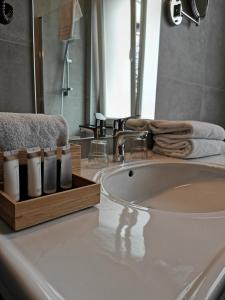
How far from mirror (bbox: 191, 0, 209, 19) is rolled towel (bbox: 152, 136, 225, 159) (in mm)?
830

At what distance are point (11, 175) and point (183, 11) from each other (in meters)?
1.37

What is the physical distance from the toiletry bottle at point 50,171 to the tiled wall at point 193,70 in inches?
36.3

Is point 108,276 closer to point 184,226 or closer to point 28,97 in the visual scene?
point 184,226

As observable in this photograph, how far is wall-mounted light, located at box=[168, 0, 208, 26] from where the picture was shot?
4.33ft

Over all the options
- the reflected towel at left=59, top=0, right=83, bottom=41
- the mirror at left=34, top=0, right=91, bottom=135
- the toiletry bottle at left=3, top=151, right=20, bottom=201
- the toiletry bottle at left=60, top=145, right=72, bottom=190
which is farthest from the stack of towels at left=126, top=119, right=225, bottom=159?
the toiletry bottle at left=3, top=151, right=20, bottom=201

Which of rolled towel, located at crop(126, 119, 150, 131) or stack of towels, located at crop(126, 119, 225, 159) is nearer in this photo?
stack of towels, located at crop(126, 119, 225, 159)

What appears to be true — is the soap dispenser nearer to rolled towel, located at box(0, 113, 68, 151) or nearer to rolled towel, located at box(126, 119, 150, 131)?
rolled towel, located at box(126, 119, 150, 131)

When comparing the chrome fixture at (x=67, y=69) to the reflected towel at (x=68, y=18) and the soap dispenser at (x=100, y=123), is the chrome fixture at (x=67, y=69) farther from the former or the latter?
the soap dispenser at (x=100, y=123)

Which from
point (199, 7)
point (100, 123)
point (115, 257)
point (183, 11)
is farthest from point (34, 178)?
point (199, 7)

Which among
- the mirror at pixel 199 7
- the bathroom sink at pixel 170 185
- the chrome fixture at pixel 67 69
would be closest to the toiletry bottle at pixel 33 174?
the bathroom sink at pixel 170 185

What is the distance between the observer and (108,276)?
0.32 metres

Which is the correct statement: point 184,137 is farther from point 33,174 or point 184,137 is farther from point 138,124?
point 33,174

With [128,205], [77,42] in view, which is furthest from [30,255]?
[77,42]

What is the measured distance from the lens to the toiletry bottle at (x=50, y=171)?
538 mm
